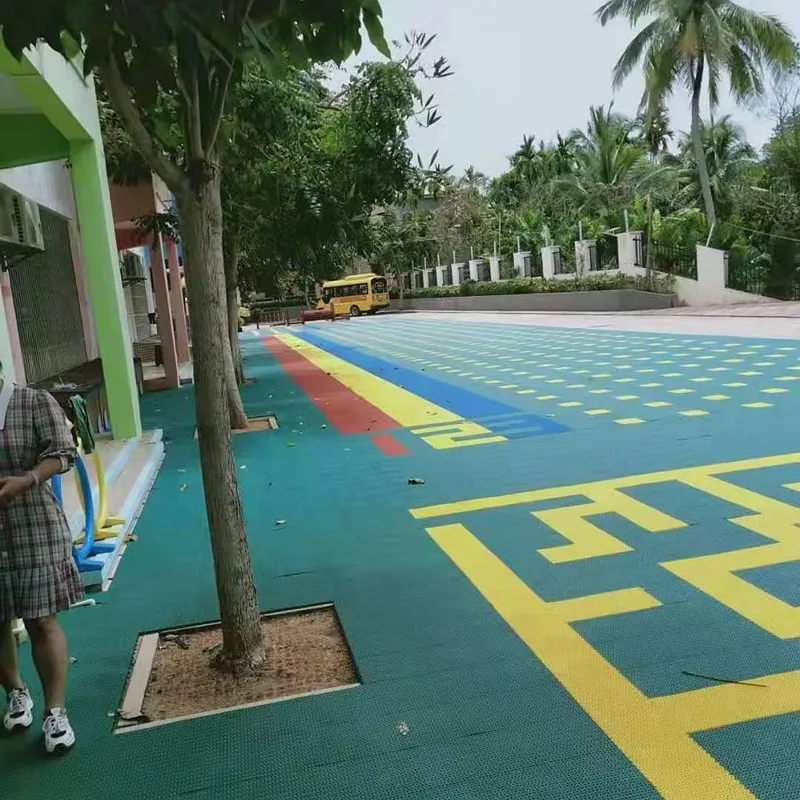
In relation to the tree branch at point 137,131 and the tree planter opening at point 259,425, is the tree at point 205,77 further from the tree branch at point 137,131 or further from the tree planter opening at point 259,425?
the tree planter opening at point 259,425

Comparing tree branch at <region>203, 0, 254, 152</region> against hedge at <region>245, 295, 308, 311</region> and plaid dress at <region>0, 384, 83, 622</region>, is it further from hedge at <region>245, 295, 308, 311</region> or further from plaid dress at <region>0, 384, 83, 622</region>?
hedge at <region>245, 295, 308, 311</region>

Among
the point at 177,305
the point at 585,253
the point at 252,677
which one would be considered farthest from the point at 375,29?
the point at 585,253

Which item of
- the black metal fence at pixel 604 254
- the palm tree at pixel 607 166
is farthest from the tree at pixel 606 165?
the black metal fence at pixel 604 254

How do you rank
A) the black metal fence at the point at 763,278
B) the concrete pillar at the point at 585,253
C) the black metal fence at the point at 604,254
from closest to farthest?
the black metal fence at the point at 763,278 < the black metal fence at the point at 604,254 < the concrete pillar at the point at 585,253

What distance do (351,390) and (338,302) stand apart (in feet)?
113

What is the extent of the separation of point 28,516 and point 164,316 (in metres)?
12.7

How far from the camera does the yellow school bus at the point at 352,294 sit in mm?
46750

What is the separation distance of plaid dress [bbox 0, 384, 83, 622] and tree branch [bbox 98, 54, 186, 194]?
0.98m

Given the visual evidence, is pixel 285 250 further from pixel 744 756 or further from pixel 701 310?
pixel 701 310

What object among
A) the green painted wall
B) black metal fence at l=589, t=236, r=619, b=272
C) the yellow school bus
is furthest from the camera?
the yellow school bus

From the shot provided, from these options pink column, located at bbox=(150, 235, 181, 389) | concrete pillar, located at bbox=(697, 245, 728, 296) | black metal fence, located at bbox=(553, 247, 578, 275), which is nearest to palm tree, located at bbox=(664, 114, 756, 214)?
black metal fence, located at bbox=(553, 247, 578, 275)

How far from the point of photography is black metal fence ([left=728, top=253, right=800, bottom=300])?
25297 mm

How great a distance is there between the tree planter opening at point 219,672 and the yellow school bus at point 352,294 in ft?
142

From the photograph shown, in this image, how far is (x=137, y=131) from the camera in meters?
3.11
